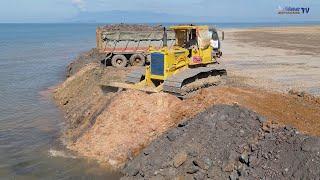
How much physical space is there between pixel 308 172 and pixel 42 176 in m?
7.46

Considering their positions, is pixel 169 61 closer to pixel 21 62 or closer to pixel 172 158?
pixel 172 158

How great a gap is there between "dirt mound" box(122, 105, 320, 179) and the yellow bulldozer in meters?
2.92

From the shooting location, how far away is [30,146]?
1522cm

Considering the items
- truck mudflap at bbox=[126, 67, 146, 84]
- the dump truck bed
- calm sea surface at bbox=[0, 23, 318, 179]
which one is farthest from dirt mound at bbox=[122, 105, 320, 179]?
the dump truck bed

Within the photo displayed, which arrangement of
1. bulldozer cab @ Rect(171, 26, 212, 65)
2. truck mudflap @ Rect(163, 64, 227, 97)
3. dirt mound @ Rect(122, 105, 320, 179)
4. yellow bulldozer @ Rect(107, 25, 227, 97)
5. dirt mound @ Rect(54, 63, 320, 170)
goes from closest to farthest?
1. dirt mound @ Rect(122, 105, 320, 179)
2. dirt mound @ Rect(54, 63, 320, 170)
3. truck mudflap @ Rect(163, 64, 227, 97)
4. yellow bulldozer @ Rect(107, 25, 227, 97)
5. bulldozer cab @ Rect(171, 26, 212, 65)

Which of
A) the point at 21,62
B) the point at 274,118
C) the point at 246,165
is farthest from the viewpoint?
the point at 21,62

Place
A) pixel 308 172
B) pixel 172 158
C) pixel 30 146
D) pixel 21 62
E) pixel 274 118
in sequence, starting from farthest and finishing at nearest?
pixel 21 62 < pixel 30 146 < pixel 274 118 < pixel 172 158 < pixel 308 172

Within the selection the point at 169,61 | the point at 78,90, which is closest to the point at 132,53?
the point at 78,90

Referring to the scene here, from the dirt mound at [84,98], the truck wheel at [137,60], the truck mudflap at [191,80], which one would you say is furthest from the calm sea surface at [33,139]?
the truck wheel at [137,60]

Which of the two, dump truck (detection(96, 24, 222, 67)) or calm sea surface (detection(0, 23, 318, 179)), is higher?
dump truck (detection(96, 24, 222, 67))

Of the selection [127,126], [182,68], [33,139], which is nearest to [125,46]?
[182,68]

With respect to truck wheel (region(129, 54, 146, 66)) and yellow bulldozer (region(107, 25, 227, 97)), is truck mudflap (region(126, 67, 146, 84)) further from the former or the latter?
truck wheel (region(129, 54, 146, 66))

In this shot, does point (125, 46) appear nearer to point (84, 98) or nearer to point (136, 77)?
point (84, 98)

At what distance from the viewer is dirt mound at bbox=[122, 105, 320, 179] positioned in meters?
9.49
